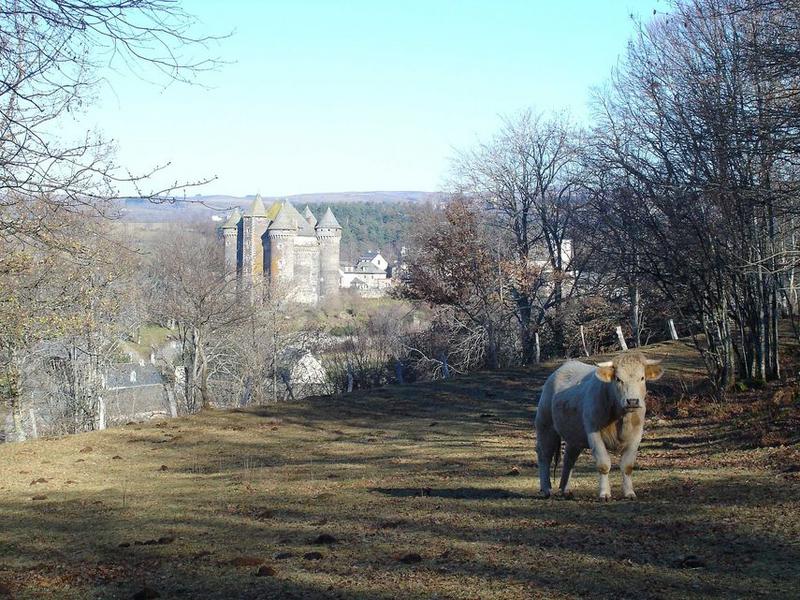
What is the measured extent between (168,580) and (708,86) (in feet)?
51.4

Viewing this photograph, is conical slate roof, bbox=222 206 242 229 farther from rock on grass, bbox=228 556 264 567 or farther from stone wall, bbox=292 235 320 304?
rock on grass, bbox=228 556 264 567

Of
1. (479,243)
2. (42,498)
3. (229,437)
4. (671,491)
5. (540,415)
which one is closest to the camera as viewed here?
(671,491)

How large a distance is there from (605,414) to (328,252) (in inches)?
5275

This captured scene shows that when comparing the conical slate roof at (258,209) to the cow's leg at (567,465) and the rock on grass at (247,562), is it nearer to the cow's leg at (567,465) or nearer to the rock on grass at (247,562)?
the cow's leg at (567,465)

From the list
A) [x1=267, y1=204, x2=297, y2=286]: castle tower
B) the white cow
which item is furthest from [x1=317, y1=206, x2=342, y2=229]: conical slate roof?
the white cow

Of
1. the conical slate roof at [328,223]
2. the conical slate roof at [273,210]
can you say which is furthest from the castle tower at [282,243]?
the conical slate roof at [328,223]

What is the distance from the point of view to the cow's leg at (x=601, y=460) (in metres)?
10.2

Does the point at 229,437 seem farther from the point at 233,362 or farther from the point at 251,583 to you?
the point at 233,362

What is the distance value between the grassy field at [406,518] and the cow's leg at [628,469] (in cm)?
17

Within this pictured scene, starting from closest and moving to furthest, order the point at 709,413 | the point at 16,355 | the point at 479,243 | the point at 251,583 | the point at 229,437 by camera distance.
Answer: the point at 251,583 < the point at 709,413 < the point at 229,437 < the point at 16,355 < the point at 479,243

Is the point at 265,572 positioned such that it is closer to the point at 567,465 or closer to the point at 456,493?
the point at 456,493

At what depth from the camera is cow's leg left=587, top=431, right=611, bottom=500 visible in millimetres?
10156

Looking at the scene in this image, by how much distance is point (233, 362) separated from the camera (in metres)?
53.5

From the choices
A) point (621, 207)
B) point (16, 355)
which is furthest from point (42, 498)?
point (16, 355)
